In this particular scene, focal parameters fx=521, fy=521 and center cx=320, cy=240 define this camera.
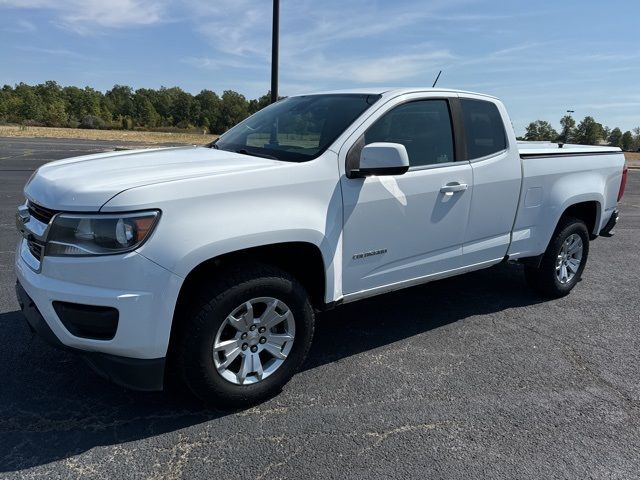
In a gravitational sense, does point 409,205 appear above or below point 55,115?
above

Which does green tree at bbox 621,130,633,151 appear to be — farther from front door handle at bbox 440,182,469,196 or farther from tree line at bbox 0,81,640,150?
front door handle at bbox 440,182,469,196

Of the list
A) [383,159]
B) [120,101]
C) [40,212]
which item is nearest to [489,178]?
[383,159]

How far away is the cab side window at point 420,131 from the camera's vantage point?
11.9 feet

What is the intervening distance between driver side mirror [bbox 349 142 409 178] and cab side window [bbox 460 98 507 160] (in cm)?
109

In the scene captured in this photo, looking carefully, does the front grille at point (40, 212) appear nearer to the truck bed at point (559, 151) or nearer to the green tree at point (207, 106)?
the truck bed at point (559, 151)

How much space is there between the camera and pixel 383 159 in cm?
318

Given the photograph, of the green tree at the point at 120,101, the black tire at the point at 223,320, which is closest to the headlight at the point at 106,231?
the black tire at the point at 223,320

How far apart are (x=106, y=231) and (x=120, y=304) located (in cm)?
36

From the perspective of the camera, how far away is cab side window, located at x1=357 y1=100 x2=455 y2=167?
11.9 ft

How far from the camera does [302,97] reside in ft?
14.3

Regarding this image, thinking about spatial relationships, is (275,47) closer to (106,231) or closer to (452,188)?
(452,188)

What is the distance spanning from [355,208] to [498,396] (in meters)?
1.50

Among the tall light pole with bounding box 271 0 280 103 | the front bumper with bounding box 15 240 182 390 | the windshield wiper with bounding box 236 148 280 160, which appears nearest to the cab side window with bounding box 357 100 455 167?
the windshield wiper with bounding box 236 148 280 160

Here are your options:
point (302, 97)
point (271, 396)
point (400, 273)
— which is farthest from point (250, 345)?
point (302, 97)
